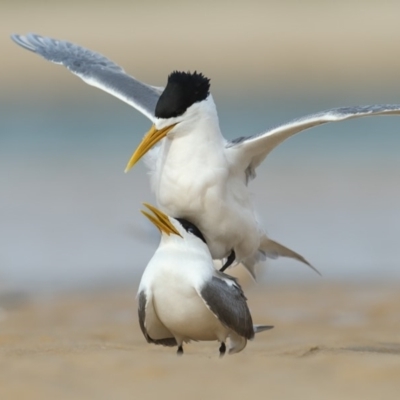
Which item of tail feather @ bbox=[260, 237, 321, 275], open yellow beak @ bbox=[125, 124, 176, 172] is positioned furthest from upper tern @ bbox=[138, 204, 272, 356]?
tail feather @ bbox=[260, 237, 321, 275]

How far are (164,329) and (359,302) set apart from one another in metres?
3.69

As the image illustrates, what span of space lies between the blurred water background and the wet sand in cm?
71

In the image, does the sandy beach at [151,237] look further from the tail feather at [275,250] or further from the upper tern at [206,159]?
the upper tern at [206,159]

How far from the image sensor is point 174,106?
340 inches

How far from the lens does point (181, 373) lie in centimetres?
717

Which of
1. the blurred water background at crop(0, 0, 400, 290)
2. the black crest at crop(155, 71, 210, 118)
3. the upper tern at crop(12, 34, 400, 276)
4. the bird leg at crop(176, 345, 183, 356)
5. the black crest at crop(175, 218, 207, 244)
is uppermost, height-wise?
the black crest at crop(155, 71, 210, 118)

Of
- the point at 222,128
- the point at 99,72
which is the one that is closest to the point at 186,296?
the point at 99,72

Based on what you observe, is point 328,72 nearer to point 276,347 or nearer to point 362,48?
point 362,48

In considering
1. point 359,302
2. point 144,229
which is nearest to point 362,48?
point 359,302

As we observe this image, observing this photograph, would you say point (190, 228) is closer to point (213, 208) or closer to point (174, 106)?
point (213, 208)

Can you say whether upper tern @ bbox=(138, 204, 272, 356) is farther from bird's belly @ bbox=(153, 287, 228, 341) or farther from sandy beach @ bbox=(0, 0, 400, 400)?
sandy beach @ bbox=(0, 0, 400, 400)

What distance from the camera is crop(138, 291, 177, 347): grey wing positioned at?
8234 mm

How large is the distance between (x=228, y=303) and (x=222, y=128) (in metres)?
13.2

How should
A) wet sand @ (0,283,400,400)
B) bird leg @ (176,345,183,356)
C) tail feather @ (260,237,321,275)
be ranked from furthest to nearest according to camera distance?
tail feather @ (260,237,321,275)
bird leg @ (176,345,183,356)
wet sand @ (0,283,400,400)
